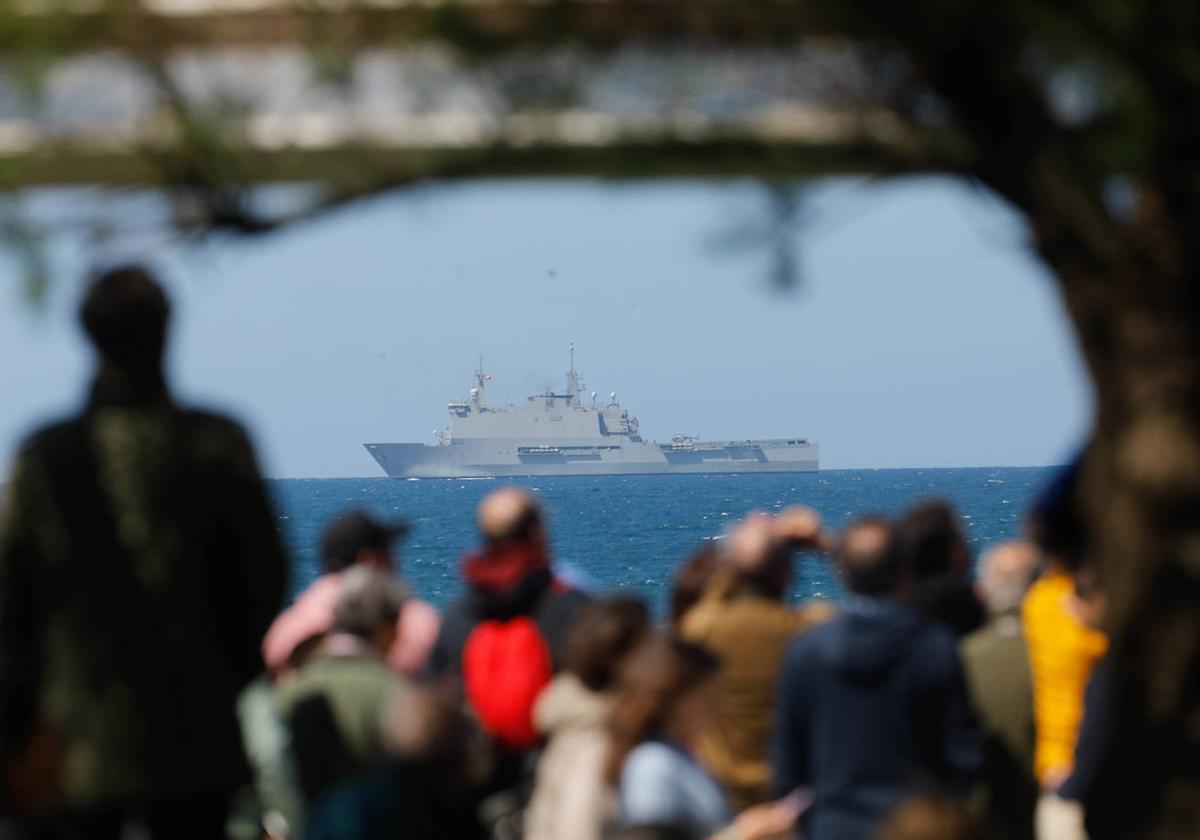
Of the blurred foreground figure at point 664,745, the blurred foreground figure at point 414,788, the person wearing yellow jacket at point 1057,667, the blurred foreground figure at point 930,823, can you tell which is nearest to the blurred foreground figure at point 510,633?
the blurred foreground figure at point 664,745

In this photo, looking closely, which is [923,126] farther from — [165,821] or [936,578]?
[936,578]

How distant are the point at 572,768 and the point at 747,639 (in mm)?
933

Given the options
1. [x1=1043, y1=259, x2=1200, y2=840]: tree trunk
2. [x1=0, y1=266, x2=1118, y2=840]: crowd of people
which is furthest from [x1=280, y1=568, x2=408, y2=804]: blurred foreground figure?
[x1=1043, y1=259, x2=1200, y2=840]: tree trunk

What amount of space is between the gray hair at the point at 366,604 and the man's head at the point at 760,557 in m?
0.80

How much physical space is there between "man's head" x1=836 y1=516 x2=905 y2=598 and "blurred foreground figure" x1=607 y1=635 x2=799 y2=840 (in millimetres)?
464

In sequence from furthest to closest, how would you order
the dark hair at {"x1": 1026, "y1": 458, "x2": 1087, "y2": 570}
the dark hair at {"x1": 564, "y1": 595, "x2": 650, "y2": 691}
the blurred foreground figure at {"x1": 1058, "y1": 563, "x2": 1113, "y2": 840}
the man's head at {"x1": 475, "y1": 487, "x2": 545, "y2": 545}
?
1. the man's head at {"x1": 475, "y1": 487, "x2": 545, "y2": 545}
2. the dark hair at {"x1": 564, "y1": 595, "x2": 650, "y2": 691}
3. the blurred foreground figure at {"x1": 1058, "y1": 563, "x2": 1113, "y2": 840}
4. the dark hair at {"x1": 1026, "y1": 458, "x2": 1087, "y2": 570}

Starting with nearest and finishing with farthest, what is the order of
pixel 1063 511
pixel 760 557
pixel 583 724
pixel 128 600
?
pixel 128 600
pixel 1063 511
pixel 583 724
pixel 760 557

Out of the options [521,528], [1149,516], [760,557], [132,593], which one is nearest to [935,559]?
[760,557]

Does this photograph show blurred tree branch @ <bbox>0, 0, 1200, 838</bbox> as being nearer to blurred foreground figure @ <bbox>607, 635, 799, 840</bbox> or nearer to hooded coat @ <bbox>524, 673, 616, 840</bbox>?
blurred foreground figure @ <bbox>607, 635, 799, 840</bbox>

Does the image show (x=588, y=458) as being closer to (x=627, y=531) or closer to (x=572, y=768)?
(x=627, y=531)

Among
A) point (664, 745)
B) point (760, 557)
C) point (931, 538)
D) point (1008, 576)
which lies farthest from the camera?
point (1008, 576)

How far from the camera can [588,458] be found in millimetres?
123125

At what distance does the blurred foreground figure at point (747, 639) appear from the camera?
4246mm

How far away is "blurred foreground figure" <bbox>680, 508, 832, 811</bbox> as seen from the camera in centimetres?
425
